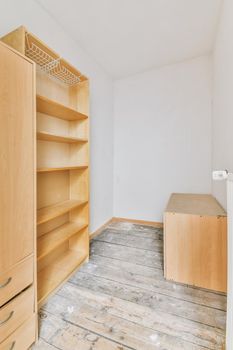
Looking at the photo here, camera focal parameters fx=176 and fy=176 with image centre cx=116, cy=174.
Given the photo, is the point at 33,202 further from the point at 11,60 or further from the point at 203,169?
the point at 203,169

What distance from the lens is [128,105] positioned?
313cm

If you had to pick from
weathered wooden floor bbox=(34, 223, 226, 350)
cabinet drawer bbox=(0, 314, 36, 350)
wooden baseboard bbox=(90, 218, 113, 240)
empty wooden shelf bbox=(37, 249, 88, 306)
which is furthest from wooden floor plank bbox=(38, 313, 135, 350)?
wooden baseboard bbox=(90, 218, 113, 240)

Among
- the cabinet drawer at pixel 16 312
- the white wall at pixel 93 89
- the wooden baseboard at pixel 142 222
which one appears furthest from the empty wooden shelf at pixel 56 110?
the wooden baseboard at pixel 142 222

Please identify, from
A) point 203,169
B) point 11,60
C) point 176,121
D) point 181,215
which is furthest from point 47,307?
point 176,121

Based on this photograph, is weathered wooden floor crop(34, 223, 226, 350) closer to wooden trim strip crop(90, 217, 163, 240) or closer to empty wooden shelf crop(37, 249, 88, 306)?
empty wooden shelf crop(37, 249, 88, 306)

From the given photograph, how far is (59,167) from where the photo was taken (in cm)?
167

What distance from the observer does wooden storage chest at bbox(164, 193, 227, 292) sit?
1.51 metres

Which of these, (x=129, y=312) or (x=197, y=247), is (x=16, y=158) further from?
(x=197, y=247)

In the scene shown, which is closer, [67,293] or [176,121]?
[67,293]

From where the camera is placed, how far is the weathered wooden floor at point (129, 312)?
1093mm

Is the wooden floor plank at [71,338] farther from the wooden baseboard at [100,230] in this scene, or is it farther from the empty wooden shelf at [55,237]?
the wooden baseboard at [100,230]

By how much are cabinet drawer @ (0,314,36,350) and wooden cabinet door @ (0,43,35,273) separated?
1.24 feet

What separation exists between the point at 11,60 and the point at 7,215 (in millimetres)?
822

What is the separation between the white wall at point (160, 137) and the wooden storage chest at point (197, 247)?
1222mm
